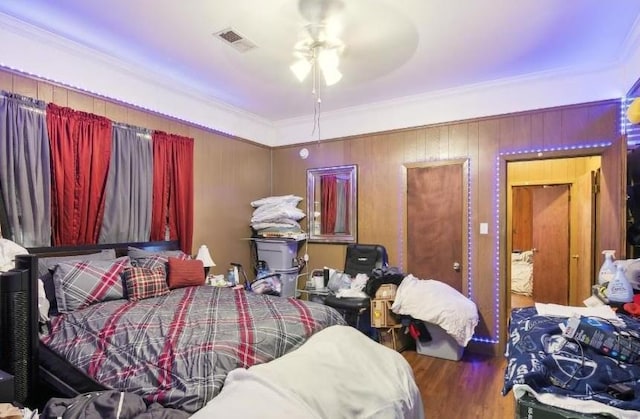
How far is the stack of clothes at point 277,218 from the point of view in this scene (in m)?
4.50

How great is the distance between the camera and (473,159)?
363 centimetres

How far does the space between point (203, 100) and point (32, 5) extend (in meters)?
1.74

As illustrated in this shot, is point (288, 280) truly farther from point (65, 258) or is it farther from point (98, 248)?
point (65, 258)

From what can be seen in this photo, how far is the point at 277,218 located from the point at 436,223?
1.99 m

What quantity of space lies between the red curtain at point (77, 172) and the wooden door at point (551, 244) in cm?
585

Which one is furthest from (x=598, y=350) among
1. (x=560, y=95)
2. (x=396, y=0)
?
(x=560, y=95)

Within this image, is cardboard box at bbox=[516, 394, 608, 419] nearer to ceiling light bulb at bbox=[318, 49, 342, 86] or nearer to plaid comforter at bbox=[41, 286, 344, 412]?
plaid comforter at bbox=[41, 286, 344, 412]

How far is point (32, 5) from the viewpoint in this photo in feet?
7.49

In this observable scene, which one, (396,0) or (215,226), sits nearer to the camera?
(396,0)

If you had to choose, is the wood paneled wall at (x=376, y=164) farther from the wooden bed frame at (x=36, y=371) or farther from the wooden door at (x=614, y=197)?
the wooden bed frame at (x=36, y=371)

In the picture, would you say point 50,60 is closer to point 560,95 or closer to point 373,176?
point 373,176

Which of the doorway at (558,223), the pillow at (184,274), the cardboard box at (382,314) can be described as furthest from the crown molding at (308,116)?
the cardboard box at (382,314)

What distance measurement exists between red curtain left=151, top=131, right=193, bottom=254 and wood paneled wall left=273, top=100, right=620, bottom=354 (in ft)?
5.25

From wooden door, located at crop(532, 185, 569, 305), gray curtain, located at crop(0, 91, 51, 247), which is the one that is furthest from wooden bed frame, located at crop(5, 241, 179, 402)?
wooden door, located at crop(532, 185, 569, 305)
